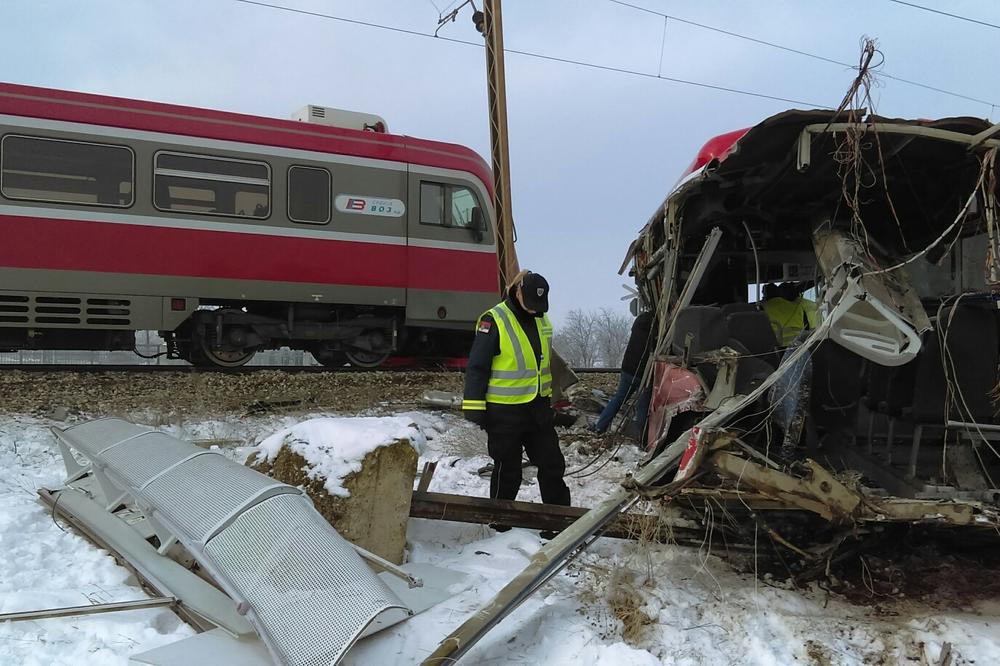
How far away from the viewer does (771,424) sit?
4.12m

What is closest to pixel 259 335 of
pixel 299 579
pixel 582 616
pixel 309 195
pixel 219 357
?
pixel 219 357

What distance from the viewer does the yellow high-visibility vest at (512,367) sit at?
4.18m

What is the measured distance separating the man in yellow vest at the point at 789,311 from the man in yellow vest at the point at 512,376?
7.37 ft

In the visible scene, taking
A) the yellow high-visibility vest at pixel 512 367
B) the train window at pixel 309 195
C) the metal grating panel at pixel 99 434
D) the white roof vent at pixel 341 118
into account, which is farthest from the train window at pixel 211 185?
the yellow high-visibility vest at pixel 512 367

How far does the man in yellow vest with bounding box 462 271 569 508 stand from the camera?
Answer: 4.18 meters

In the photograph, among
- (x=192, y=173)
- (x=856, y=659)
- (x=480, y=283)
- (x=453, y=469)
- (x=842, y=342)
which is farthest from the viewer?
(x=480, y=283)

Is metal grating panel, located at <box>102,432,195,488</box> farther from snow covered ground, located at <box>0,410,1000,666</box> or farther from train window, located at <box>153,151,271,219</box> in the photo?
train window, located at <box>153,151,271,219</box>

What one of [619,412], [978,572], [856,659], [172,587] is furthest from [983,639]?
Result: [619,412]

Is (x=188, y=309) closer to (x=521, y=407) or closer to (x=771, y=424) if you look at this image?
(x=521, y=407)

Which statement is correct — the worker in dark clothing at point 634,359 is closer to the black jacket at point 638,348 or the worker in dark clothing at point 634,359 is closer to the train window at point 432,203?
the black jacket at point 638,348

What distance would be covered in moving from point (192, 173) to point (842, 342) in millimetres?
7380

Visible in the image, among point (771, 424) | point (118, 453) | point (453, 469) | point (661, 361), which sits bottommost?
point (453, 469)

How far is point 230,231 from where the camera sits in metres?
8.23

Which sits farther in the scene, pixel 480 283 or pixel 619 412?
pixel 480 283
